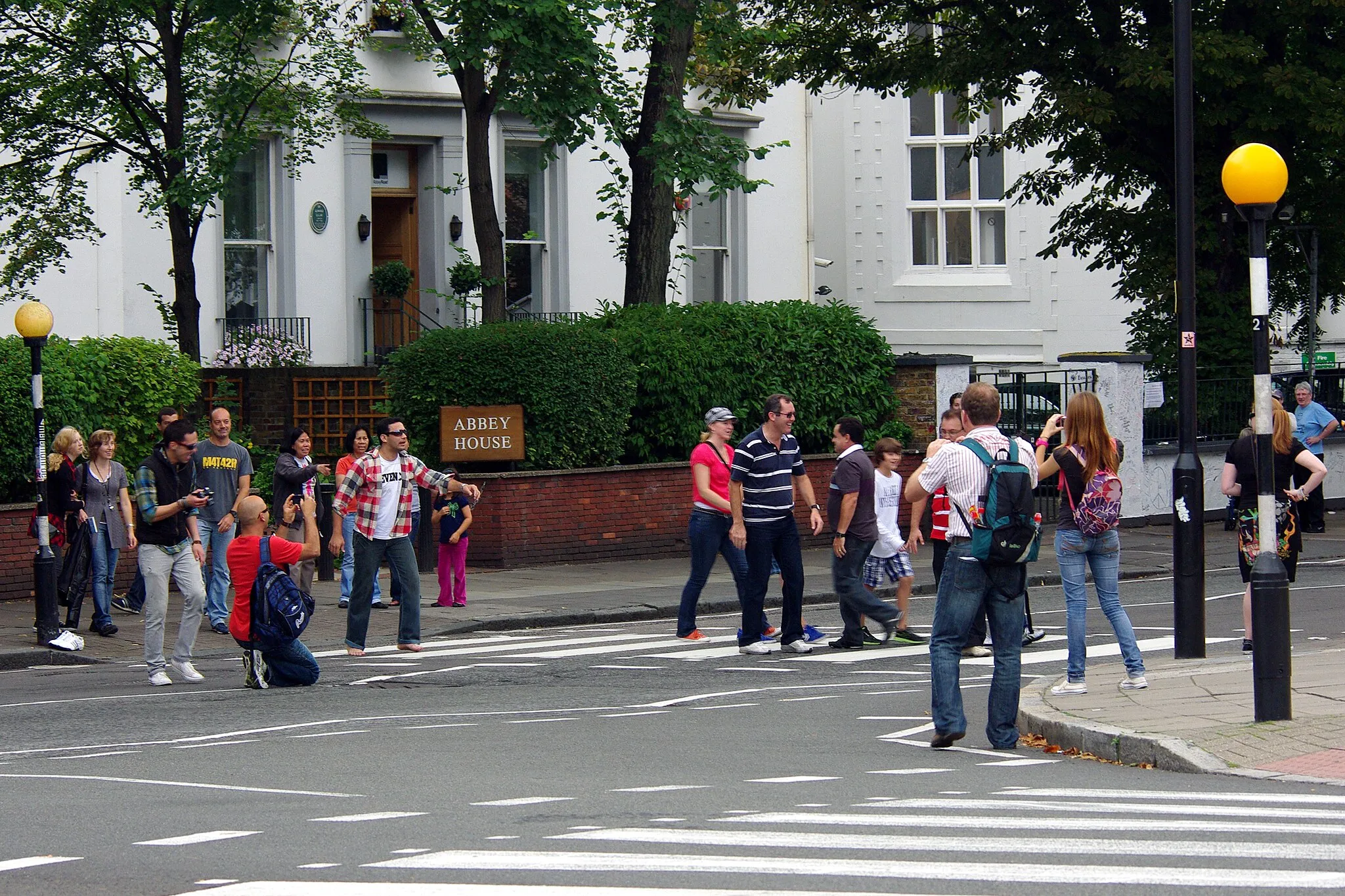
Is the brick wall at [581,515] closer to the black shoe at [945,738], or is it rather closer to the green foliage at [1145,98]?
the green foliage at [1145,98]

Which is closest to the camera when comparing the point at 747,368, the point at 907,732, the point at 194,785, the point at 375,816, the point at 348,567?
the point at 375,816

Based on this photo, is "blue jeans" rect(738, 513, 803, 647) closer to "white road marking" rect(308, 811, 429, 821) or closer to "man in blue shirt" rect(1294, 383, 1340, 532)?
"white road marking" rect(308, 811, 429, 821)

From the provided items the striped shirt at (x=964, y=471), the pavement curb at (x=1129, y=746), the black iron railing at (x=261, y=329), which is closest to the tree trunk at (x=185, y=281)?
the black iron railing at (x=261, y=329)

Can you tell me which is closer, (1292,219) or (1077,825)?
(1077,825)

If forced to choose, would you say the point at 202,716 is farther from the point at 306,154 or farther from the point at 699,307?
the point at 306,154

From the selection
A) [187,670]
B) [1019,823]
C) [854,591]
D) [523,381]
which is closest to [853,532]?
[854,591]

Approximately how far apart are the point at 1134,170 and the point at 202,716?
19.5 metres

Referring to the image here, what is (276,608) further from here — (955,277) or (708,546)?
(955,277)

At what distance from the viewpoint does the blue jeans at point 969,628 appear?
30.1ft

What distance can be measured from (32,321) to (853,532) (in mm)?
7039

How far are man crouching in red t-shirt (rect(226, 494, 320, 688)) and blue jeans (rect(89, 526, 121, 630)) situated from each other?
3.72 metres

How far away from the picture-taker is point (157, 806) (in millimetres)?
7801

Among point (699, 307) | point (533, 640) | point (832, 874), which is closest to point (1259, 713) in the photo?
point (832, 874)

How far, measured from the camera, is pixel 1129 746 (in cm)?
884
